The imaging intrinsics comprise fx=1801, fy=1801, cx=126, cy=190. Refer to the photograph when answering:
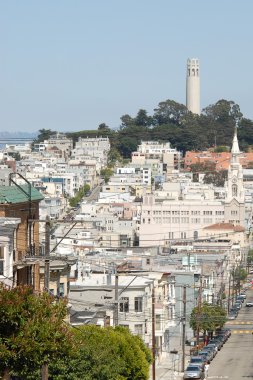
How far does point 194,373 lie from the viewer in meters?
61.1

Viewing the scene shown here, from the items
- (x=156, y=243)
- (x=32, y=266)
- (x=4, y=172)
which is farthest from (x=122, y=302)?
(x=156, y=243)

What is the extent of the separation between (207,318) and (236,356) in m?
8.10

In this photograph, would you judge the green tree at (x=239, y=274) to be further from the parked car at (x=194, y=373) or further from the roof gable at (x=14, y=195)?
the roof gable at (x=14, y=195)

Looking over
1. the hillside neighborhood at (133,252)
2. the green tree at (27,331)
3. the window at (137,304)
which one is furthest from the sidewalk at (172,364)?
the green tree at (27,331)

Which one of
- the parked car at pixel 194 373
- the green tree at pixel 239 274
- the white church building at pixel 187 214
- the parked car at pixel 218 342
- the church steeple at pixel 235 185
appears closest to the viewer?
the parked car at pixel 194 373

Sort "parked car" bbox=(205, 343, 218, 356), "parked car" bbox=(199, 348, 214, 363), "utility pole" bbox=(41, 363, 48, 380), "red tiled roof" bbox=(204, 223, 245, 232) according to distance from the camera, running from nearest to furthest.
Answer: "utility pole" bbox=(41, 363, 48, 380) → "parked car" bbox=(199, 348, 214, 363) → "parked car" bbox=(205, 343, 218, 356) → "red tiled roof" bbox=(204, 223, 245, 232)

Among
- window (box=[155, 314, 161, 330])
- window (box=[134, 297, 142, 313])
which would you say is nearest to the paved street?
window (box=[155, 314, 161, 330])

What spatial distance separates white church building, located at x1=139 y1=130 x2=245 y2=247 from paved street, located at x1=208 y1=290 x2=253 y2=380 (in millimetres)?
67859

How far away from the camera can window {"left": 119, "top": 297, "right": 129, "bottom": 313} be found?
212 feet

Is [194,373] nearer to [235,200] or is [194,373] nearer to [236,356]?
[236,356]

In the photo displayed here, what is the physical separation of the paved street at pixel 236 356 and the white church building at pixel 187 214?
67.9 meters

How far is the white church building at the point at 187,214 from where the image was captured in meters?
169

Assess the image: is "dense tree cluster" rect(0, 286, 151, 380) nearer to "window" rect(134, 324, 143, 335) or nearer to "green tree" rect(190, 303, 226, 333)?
"window" rect(134, 324, 143, 335)

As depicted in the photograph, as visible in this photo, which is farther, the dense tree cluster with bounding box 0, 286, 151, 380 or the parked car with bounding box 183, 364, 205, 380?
the parked car with bounding box 183, 364, 205, 380
